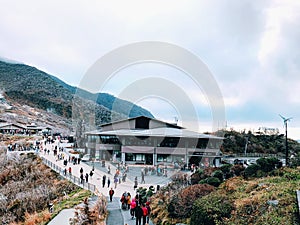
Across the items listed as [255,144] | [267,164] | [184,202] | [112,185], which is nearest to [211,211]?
[184,202]

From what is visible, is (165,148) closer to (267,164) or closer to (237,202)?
(267,164)

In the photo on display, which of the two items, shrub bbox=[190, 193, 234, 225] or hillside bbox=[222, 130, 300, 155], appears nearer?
shrub bbox=[190, 193, 234, 225]

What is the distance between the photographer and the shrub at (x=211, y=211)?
11478 millimetres

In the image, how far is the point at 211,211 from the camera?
38.2 feet

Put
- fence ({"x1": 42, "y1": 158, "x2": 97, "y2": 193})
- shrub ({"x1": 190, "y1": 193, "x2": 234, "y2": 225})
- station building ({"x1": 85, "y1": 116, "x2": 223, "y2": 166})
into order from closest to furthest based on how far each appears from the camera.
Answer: shrub ({"x1": 190, "y1": 193, "x2": 234, "y2": 225}), fence ({"x1": 42, "y1": 158, "x2": 97, "y2": 193}), station building ({"x1": 85, "y1": 116, "x2": 223, "y2": 166})

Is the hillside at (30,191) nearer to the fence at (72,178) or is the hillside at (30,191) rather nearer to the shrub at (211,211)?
the fence at (72,178)

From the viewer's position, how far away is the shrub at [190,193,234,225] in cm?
1148

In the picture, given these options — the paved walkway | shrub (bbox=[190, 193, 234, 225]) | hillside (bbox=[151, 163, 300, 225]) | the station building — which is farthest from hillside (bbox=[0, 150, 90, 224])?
the station building

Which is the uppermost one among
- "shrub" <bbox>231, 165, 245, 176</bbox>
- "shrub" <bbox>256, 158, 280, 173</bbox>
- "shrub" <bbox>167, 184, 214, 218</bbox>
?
"shrub" <bbox>256, 158, 280, 173</bbox>

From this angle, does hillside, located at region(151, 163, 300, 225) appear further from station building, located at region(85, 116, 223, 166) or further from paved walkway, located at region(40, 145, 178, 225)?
station building, located at region(85, 116, 223, 166)

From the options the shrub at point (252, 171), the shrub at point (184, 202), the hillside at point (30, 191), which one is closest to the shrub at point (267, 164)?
the shrub at point (252, 171)

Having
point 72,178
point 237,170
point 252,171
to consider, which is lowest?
point 72,178

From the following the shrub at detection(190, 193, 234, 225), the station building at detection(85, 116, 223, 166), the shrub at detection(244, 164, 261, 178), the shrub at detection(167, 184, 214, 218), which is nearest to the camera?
the shrub at detection(190, 193, 234, 225)

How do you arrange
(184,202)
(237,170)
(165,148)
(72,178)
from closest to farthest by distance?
(184,202) < (237,170) < (72,178) < (165,148)
